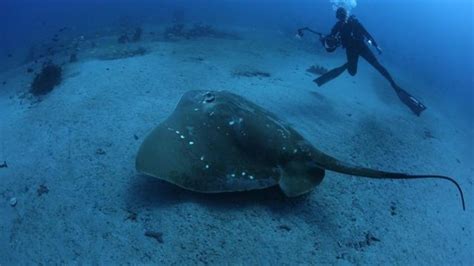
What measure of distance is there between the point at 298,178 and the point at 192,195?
1.52m

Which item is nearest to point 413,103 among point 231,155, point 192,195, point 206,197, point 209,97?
point 209,97

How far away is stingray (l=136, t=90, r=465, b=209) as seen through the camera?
435cm

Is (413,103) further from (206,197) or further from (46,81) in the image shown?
(46,81)

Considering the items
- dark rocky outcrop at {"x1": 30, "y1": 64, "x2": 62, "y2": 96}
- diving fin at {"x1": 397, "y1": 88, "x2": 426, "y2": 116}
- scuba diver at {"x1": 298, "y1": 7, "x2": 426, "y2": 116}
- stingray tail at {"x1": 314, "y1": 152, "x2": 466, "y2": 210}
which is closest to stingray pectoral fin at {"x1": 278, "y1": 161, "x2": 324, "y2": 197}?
stingray tail at {"x1": 314, "y1": 152, "x2": 466, "y2": 210}

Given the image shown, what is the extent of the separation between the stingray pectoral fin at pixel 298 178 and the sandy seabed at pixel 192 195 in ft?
1.27

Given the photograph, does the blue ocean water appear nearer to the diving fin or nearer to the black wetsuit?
the diving fin

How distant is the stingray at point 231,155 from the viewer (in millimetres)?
4352

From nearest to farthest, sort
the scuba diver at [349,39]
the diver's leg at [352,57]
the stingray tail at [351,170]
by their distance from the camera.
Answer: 1. the stingray tail at [351,170]
2. the scuba diver at [349,39]
3. the diver's leg at [352,57]

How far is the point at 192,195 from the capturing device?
4.77 metres

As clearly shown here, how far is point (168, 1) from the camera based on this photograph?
37.3 meters

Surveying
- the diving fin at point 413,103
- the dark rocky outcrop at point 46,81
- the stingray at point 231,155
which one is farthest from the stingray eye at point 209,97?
the diving fin at point 413,103

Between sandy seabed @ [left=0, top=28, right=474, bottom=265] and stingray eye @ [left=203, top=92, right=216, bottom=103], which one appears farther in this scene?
stingray eye @ [left=203, top=92, right=216, bottom=103]

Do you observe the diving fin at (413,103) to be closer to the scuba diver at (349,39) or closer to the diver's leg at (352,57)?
the scuba diver at (349,39)

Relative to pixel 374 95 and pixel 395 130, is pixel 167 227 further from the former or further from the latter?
pixel 374 95
